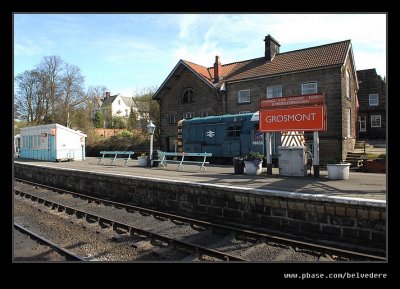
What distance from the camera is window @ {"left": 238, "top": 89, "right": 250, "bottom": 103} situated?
80.8 feet

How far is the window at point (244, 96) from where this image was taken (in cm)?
2462

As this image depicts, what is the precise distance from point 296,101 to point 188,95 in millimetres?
17956

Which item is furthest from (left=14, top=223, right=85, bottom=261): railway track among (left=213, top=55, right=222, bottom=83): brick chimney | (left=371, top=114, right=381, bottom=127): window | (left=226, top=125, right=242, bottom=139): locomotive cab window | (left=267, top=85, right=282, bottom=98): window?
(left=371, top=114, right=381, bottom=127): window

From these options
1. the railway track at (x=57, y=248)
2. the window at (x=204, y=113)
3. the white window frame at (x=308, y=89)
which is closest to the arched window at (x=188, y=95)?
the window at (x=204, y=113)

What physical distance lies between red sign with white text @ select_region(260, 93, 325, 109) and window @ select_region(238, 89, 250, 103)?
12.4 meters

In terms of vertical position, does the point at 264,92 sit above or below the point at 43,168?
above

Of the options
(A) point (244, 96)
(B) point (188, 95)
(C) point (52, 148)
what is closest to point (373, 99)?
(A) point (244, 96)

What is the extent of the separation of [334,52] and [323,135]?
6.22m

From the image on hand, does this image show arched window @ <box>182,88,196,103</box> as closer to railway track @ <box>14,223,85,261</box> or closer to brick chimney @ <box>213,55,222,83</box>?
brick chimney @ <box>213,55,222,83</box>

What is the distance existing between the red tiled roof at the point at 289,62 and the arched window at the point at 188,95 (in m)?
1.90

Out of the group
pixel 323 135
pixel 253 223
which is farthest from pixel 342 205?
pixel 323 135

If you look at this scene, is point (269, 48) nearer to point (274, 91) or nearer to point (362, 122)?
point (274, 91)

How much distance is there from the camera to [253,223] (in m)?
8.20
